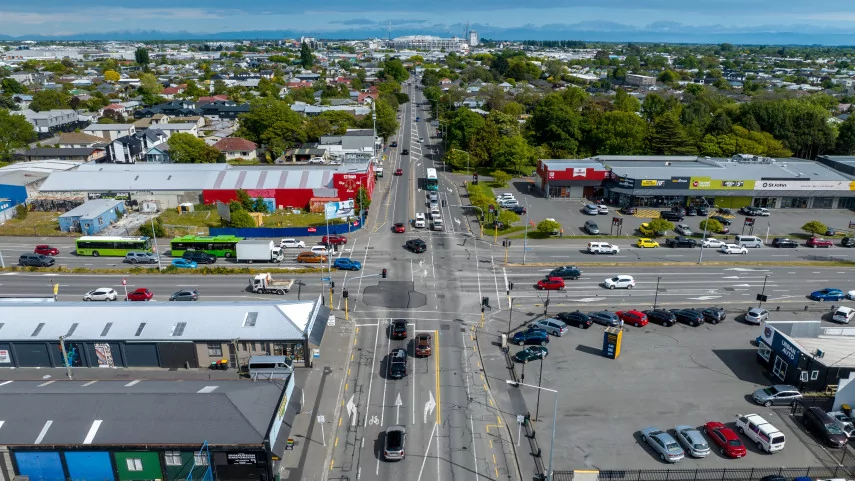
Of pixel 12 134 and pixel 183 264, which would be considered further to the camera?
pixel 12 134

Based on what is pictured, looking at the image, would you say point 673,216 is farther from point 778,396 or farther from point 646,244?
point 778,396

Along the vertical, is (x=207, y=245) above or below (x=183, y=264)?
above

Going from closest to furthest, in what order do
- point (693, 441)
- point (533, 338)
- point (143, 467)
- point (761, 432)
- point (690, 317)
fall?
1. point (143, 467)
2. point (693, 441)
3. point (761, 432)
4. point (533, 338)
5. point (690, 317)

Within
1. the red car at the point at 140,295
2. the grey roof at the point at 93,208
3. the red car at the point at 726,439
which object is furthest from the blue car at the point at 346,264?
the red car at the point at 726,439

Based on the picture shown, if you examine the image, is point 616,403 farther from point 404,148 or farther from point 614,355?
point 404,148

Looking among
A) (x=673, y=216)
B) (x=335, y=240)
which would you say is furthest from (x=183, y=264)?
(x=673, y=216)

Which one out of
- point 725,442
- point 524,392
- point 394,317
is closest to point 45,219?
point 394,317
